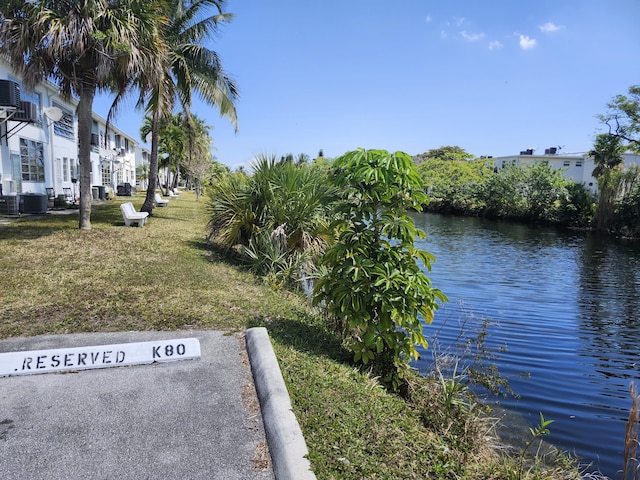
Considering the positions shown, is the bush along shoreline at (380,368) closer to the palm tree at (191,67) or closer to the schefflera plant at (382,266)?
the schefflera plant at (382,266)

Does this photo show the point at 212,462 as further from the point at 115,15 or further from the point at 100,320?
the point at 115,15

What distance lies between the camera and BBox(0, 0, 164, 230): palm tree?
376 inches

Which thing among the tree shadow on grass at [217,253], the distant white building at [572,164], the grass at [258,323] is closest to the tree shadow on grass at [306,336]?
the grass at [258,323]

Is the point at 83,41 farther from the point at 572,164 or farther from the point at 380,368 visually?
the point at 572,164

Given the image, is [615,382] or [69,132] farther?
[69,132]

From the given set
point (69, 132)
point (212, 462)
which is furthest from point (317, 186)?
point (69, 132)

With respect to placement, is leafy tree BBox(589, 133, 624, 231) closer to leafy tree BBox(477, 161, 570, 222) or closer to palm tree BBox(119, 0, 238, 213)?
leafy tree BBox(477, 161, 570, 222)

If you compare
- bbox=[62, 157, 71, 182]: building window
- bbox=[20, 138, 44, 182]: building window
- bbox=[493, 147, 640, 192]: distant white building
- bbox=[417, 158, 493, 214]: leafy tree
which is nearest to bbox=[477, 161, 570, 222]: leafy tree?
bbox=[417, 158, 493, 214]: leafy tree

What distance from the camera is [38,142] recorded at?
1884 centimetres

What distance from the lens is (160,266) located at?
8195 mm

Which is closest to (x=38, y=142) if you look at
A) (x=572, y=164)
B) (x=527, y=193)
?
(x=527, y=193)

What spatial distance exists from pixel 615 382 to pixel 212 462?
6.81 metres

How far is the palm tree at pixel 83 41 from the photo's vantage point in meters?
9.55

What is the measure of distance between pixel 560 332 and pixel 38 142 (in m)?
21.2
